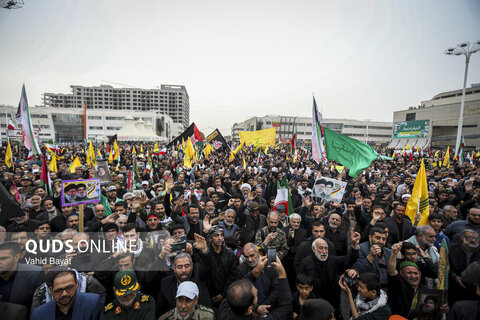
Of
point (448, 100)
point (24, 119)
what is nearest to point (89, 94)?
point (24, 119)

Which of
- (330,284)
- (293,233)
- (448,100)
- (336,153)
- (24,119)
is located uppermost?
(448,100)

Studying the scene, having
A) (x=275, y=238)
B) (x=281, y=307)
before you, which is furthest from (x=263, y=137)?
(x=281, y=307)

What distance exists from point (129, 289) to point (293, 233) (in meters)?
3.01

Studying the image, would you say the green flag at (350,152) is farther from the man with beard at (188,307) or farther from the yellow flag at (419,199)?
the man with beard at (188,307)

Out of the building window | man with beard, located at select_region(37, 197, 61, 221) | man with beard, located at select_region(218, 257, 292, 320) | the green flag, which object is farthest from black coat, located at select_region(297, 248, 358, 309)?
the building window

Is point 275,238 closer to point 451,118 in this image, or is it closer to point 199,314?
point 199,314

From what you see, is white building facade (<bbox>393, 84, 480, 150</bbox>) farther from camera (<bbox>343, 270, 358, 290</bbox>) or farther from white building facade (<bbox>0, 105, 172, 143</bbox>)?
white building facade (<bbox>0, 105, 172, 143</bbox>)

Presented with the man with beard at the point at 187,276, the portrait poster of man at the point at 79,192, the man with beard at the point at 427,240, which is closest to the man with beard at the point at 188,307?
the man with beard at the point at 187,276

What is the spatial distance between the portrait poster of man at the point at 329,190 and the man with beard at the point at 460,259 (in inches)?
104

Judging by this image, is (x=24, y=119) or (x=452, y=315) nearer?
(x=452, y=315)

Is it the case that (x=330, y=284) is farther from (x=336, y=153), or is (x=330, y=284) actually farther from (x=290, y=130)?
(x=290, y=130)

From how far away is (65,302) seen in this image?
2.37 meters

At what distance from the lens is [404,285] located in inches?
118

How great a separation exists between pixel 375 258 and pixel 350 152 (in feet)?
15.1
